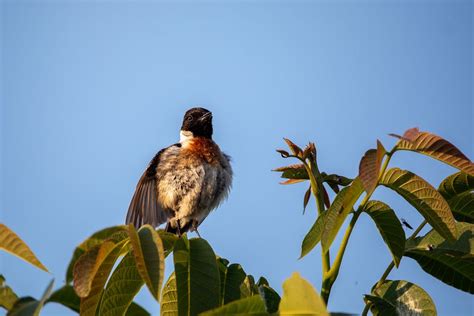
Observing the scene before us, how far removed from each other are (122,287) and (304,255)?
692 millimetres

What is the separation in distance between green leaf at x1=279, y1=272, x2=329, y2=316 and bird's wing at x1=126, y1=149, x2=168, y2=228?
182 inches

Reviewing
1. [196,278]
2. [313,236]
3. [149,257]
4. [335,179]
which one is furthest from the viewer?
[335,179]

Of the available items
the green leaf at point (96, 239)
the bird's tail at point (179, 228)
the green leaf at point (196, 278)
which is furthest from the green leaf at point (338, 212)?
the bird's tail at point (179, 228)

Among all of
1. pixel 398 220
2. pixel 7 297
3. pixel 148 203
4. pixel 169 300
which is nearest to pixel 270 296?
pixel 169 300

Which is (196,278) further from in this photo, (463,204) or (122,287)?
(463,204)

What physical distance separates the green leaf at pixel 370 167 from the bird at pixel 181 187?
13.0ft

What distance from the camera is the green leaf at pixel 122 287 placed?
2.39 meters

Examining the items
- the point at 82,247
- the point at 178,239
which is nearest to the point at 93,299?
the point at 82,247

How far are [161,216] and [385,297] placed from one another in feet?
12.7

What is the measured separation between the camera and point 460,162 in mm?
2350

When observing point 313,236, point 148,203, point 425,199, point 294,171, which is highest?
point 148,203

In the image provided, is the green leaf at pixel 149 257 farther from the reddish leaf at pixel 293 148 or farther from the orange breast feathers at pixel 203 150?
the orange breast feathers at pixel 203 150

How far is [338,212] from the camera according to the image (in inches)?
88.0

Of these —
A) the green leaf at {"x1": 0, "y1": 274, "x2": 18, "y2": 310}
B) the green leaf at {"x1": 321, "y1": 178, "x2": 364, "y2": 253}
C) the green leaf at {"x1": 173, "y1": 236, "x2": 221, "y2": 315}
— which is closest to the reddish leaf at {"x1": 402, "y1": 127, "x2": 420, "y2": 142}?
the green leaf at {"x1": 321, "y1": 178, "x2": 364, "y2": 253}
